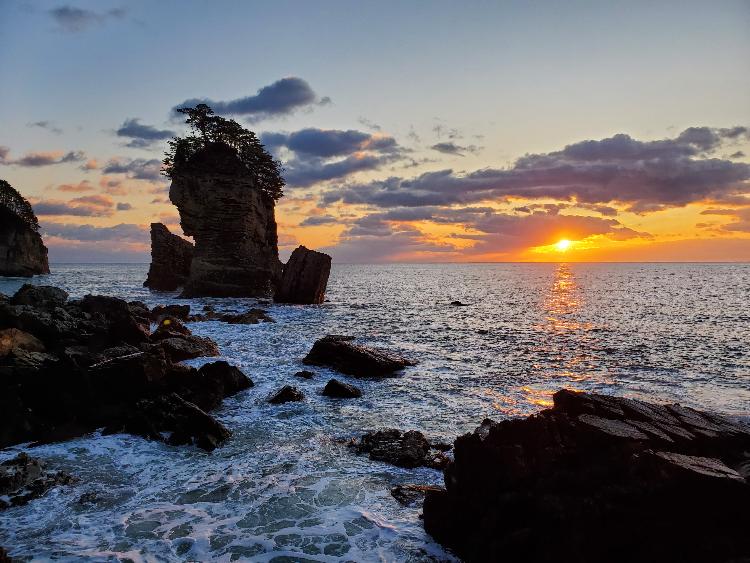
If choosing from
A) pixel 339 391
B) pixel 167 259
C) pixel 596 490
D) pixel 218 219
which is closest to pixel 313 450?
pixel 339 391

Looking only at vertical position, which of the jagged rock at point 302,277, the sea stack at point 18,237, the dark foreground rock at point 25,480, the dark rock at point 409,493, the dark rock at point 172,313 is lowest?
the dark rock at point 409,493

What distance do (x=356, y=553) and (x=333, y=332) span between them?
26.7m

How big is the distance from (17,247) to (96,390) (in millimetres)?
95052

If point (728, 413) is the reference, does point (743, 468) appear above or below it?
above

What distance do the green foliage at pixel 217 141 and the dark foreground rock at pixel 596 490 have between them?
5188 cm

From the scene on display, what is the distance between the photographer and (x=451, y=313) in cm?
5056

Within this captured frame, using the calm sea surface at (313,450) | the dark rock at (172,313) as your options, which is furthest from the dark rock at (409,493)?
the dark rock at (172,313)

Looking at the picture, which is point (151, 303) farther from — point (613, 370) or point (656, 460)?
point (656, 460)

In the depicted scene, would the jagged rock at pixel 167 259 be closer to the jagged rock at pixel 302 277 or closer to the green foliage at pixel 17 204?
the jagged rock at pixel 302 277

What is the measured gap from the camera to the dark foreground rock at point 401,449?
464 inches

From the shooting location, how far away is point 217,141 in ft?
182

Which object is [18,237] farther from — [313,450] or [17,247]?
[313,450]

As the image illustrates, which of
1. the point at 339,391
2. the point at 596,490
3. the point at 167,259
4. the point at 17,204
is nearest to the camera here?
the point at 596,490

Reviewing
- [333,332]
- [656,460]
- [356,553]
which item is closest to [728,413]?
[656,460]
